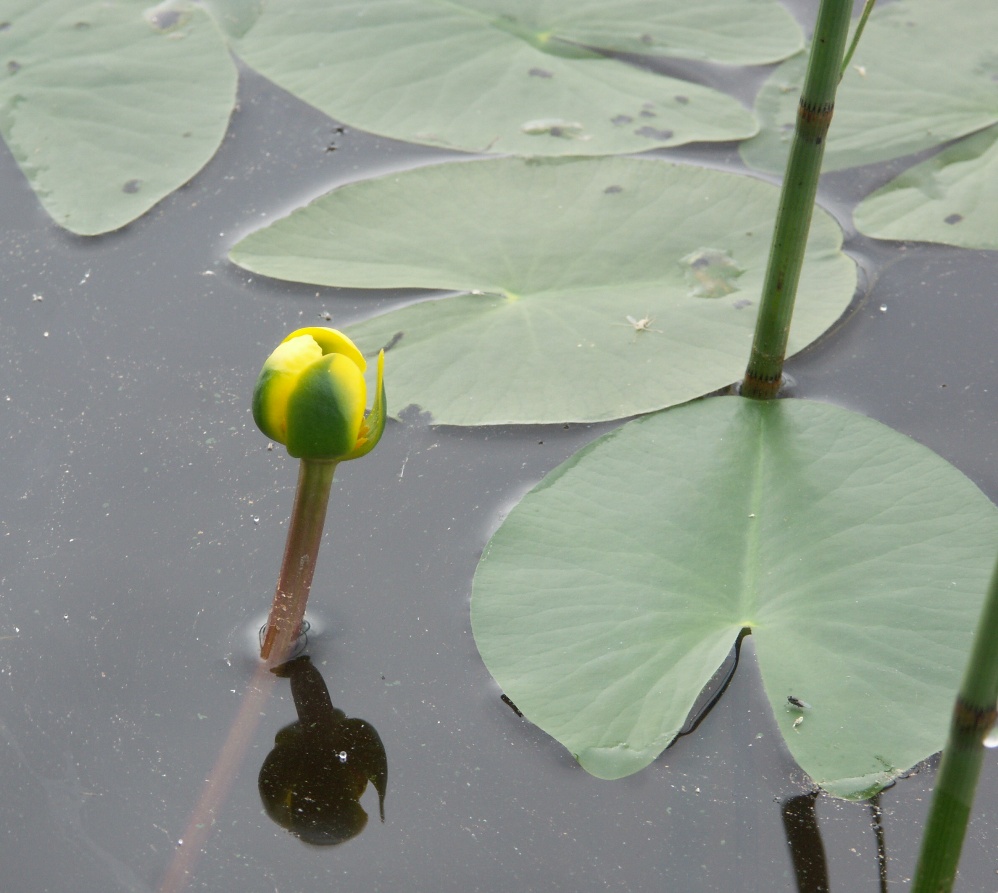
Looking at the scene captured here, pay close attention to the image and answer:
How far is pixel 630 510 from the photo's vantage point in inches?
47.3

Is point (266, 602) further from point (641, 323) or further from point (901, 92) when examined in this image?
point (901, 92)

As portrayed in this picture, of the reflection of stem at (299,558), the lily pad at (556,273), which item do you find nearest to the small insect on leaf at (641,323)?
the lily pad at (556,273)

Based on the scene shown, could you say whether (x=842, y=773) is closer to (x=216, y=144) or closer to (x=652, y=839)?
(x=652, y=839)

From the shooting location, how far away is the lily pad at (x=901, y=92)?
1.73m

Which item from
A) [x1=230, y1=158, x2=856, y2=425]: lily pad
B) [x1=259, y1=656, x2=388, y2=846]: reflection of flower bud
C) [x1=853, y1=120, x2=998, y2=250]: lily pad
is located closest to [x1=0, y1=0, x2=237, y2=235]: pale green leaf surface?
[x1=230, y1=158, x2=856, y2=425]: lily pad

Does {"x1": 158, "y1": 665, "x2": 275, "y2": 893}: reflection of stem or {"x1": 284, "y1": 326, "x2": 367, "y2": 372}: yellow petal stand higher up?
{"x1": 284, "y1": 326, "x2": 367, "y2": 372}: yellow petal

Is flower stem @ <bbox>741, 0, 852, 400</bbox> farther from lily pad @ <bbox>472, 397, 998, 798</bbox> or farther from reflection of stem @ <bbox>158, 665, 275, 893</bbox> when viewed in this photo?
reflection of stem @ <bbox>158, 665, 275, 893</bbox>

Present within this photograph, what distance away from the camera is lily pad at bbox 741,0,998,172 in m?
1.73

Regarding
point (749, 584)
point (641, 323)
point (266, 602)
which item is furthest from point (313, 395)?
point (641, 323)

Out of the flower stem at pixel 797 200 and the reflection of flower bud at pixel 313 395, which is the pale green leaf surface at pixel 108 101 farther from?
the flower stem at pixel 797 200

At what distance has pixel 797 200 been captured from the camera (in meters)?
1.21

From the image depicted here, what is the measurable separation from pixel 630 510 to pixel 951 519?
0.36 meters

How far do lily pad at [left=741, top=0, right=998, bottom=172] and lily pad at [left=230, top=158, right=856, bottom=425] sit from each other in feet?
0.71

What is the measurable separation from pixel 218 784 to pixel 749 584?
22.9 inches
